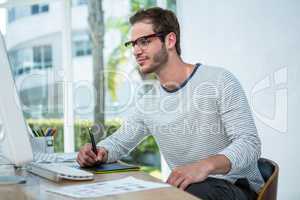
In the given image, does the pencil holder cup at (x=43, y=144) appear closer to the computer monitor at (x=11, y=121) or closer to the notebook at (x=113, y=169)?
the notebook at (x=113, y=169)

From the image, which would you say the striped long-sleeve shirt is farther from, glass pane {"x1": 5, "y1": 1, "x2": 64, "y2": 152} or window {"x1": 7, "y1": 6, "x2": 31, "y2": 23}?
window {"x1": 7, "y1": 6, "x2": 31, "y2": 23}

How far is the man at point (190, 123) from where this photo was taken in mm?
1371

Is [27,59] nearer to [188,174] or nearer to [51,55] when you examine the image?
[51,55]

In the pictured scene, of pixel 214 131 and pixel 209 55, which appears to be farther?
pixel 209 55

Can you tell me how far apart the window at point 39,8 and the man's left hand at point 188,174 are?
340 cm

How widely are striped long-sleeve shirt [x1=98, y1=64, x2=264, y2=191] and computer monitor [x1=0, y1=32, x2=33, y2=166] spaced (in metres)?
0.62

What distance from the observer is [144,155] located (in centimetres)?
455

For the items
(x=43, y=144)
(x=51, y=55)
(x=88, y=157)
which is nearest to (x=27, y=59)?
(x=51, y=55)

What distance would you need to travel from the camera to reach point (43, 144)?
1.83 m

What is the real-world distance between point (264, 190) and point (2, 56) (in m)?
0.88

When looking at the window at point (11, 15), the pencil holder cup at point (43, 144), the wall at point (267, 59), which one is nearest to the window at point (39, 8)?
the window at point (11, 15)

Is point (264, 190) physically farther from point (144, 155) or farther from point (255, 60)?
point (144, 155)

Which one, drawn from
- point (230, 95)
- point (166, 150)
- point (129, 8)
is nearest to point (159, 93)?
point (166, 150)

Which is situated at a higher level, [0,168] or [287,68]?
[287,68]
